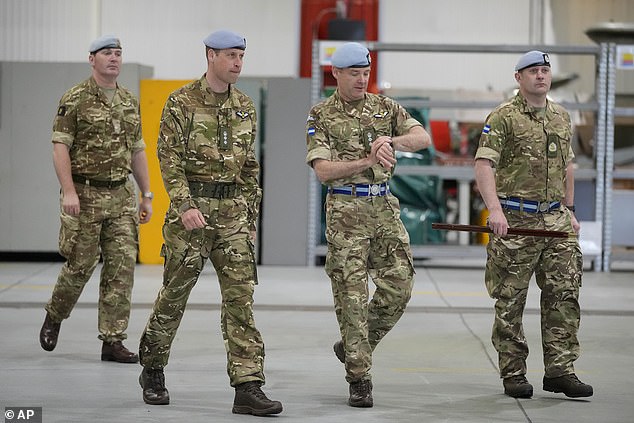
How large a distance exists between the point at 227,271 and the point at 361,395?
0.94 metres

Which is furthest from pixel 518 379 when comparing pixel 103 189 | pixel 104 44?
pixel 104 44

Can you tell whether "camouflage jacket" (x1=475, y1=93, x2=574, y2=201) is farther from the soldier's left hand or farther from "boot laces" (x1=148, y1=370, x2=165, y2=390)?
the soldier's left hand

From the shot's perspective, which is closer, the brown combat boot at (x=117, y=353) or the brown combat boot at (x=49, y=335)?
the brown combat boot at (x=117, y=353)

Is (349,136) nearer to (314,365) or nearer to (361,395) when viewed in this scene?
(361,395)

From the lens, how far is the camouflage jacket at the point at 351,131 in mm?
6082

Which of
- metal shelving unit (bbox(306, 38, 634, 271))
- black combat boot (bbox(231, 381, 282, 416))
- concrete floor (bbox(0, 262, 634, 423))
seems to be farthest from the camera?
metal shelving unit (bbox(306, 38, 634, 271))

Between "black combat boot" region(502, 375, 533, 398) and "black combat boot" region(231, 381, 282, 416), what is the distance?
132cm

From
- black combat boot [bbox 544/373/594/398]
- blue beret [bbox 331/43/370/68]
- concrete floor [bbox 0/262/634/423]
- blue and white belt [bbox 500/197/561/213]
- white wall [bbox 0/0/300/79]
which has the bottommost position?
concrete floor [bbox 0/262/634/423]

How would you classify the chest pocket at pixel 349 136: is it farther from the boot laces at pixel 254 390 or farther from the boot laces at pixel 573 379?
the boot laces at pixel 573 379

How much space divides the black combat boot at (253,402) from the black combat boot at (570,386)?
153 cm

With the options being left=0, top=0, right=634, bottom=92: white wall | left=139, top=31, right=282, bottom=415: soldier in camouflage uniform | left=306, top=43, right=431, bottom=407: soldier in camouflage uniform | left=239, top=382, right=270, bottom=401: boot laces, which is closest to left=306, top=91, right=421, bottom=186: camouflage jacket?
left=306, top=43, right=431, bottom=407: soldier in camouflage uniform

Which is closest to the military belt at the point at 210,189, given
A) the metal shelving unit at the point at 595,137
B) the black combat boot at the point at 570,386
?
the black combat boot at the point at 570,386

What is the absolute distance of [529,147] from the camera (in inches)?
246

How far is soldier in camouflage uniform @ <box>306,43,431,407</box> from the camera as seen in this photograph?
5.97 m
